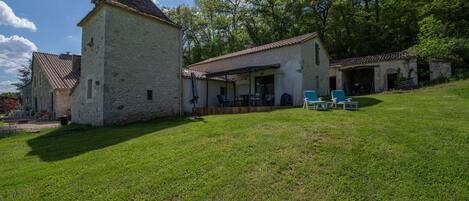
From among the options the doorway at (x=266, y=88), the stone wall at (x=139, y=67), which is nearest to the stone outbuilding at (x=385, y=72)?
the doorway at (x=266, y=88)

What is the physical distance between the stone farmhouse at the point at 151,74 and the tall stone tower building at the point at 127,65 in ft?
0.15

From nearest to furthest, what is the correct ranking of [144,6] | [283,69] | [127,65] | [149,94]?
1. [127,65]
2. [149,94]
3. [144,6]
4. [283,69]

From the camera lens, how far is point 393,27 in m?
30.4

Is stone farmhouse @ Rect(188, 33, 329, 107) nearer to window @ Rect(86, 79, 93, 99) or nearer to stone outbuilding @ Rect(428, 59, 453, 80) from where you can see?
window @ Rect(86, 79, 93, 99)

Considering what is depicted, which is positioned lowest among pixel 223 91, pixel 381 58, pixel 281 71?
pixel 223 91

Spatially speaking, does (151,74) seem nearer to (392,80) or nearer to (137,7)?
(137,7)

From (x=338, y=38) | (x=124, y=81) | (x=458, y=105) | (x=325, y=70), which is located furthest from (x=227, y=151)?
(x=338, y=38)

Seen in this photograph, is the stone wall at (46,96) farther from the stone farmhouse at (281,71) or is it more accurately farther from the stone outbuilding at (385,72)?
the stone outbuilding at (385,72)

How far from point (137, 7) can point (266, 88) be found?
983cm

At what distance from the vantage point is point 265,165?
16.6 feet

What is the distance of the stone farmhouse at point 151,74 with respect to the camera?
41.8 ft

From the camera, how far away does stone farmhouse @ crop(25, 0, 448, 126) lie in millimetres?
12727

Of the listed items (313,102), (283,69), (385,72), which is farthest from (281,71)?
(385,72)

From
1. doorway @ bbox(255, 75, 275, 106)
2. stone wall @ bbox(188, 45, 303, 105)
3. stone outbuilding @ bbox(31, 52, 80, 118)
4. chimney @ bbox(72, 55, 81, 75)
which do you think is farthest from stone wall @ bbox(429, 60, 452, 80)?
chimney @ bbox(72, 55, 81, 75)
